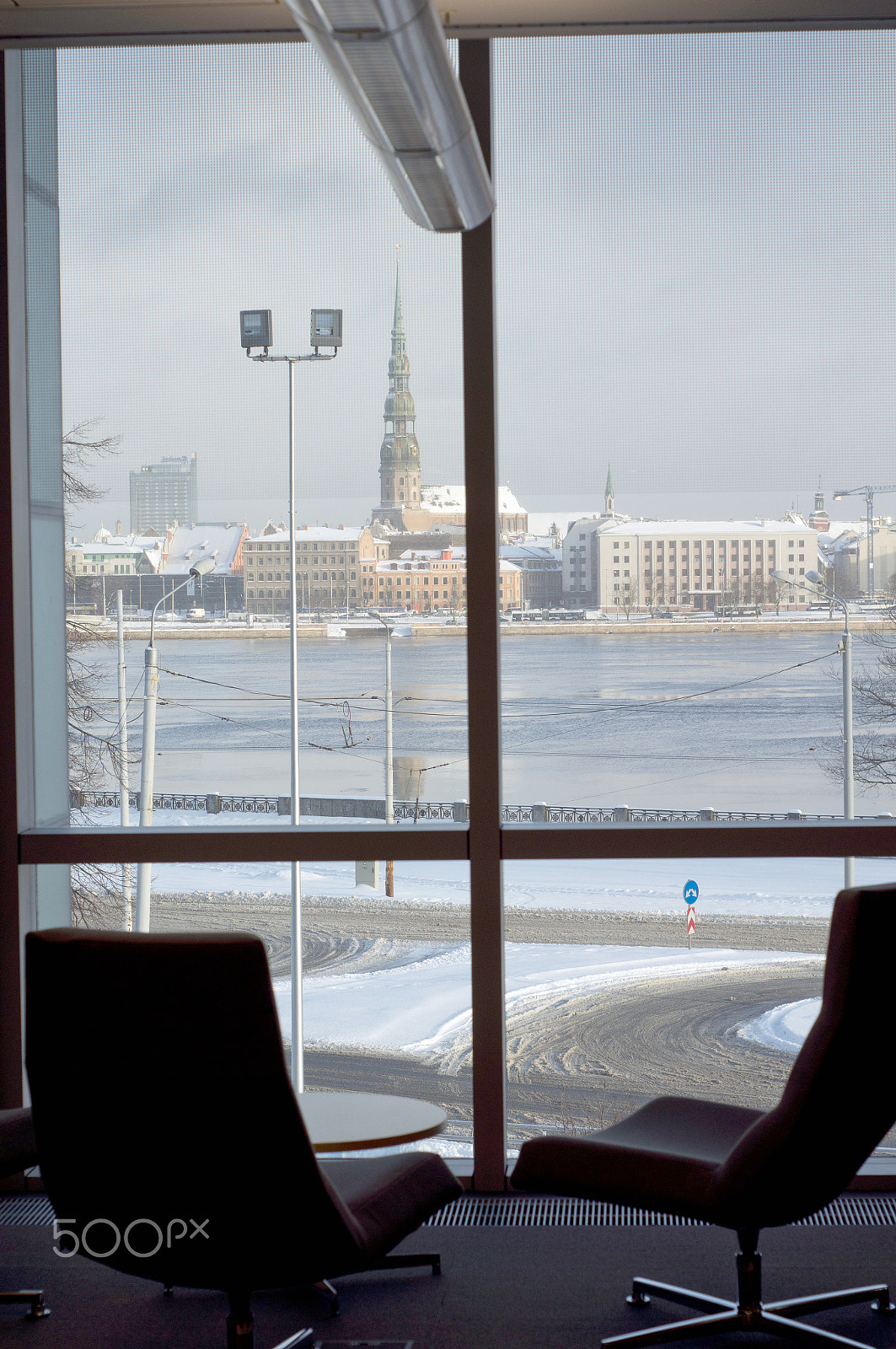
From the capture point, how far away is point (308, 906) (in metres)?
3.86

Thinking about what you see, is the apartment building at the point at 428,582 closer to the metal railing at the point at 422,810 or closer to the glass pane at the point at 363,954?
the metal railing at the point at 422,810

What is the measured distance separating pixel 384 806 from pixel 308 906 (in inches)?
32.8

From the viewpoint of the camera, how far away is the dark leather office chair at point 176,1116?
5.56 feet

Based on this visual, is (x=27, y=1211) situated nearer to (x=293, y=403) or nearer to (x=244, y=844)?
(x=244, y=844)

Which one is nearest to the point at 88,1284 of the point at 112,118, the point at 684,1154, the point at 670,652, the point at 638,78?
the point at 684,1154

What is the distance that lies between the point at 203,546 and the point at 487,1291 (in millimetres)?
2183

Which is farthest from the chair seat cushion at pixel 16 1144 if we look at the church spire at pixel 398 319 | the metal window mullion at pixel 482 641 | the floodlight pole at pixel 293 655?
the church spire at pixel 398 319

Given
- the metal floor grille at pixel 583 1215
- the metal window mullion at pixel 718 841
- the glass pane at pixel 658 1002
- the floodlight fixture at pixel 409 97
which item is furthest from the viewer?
the glass pane at pixel 658 1002

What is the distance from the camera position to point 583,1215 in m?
2.80

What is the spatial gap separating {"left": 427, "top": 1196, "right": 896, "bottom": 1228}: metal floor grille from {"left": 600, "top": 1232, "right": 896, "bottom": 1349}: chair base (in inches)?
19.8

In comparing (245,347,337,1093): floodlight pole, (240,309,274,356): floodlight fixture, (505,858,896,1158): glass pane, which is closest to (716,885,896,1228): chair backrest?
(245,347,337,1093): floodlight pole

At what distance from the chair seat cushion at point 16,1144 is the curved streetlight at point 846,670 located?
2.27m

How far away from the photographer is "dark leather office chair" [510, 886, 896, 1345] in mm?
1948

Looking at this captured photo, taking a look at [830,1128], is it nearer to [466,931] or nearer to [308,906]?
[466,931]
